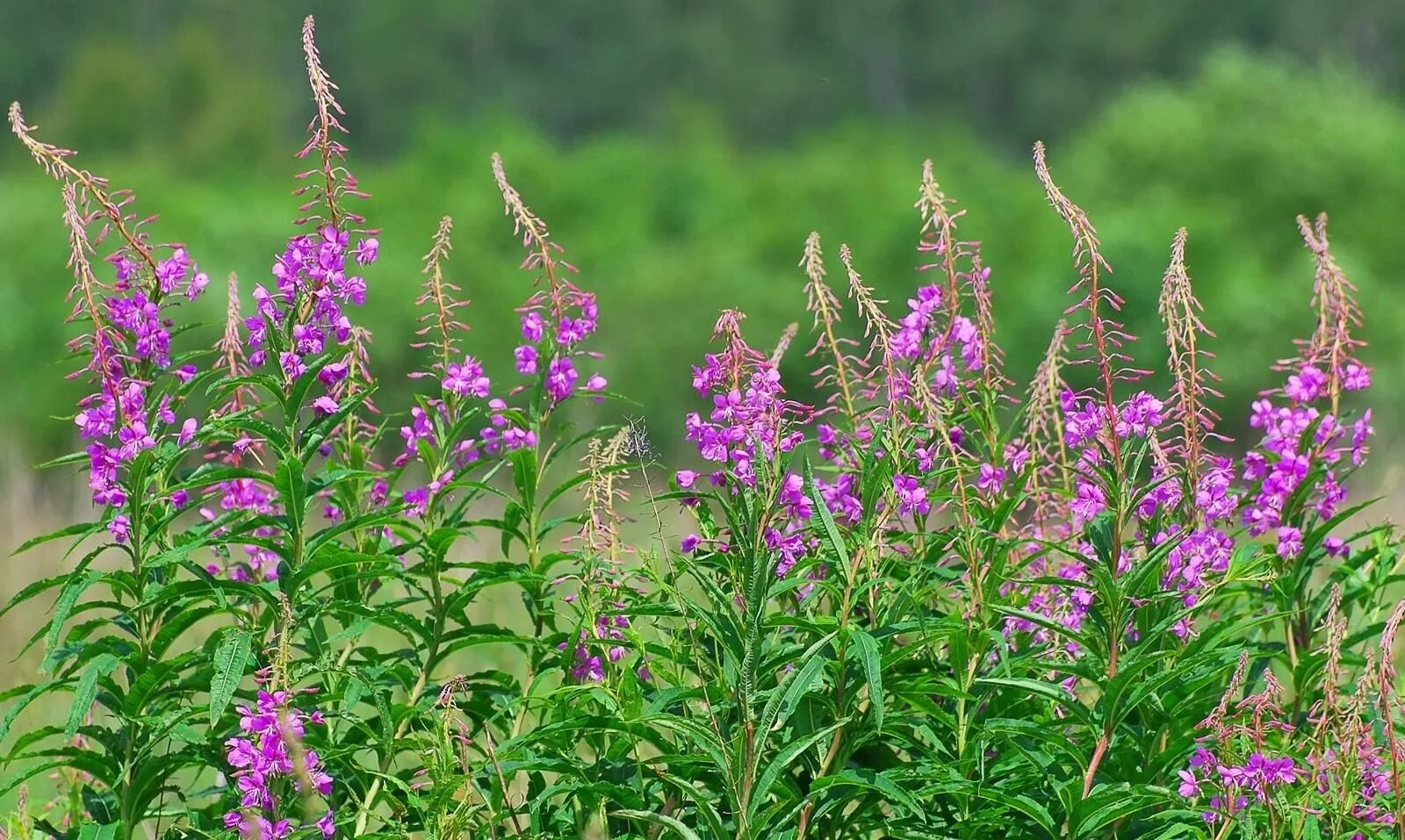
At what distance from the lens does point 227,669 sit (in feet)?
10.8

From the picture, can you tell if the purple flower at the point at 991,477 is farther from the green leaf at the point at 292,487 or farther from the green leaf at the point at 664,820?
the green leaf at the point at 292,487

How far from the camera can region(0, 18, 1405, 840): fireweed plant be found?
129 inches

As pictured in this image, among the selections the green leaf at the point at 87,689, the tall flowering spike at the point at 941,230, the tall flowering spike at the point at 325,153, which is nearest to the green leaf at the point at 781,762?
the tall flowering spike at the point at 941,230

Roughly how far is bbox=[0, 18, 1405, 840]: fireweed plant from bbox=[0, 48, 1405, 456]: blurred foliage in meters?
23.2

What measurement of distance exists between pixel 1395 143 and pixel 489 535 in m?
35.0

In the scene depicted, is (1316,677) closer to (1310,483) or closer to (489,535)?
(1310,483)

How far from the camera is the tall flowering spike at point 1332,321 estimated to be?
13.4 feet

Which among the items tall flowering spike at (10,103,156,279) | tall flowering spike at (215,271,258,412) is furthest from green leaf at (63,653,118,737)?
tall flowering spike at (10,103,156,279)

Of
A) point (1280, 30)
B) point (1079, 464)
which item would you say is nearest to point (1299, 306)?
point (1079, 464)

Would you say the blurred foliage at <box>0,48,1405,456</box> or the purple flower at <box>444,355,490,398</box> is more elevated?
the blurred foliage at <box>0,48,1405,456</box>

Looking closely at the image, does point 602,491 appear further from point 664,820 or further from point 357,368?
point 357,368

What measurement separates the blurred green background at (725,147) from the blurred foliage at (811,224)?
4.3 inches

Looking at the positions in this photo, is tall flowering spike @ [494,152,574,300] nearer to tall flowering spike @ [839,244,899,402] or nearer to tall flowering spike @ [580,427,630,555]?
tall flowering spike @ [580,427,630,555]

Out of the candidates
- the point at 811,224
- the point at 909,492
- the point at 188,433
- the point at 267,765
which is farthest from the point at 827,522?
the point at 811,224
